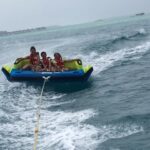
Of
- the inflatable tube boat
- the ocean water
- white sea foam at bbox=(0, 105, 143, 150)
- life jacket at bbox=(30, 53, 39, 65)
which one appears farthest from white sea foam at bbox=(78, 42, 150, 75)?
white sea foam at bbox=(0, 105, 143, 150)

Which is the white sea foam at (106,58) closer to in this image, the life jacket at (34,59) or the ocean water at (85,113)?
the ocean water at (85,113)

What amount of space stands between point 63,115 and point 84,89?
3363mm

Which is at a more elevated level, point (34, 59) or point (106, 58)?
point (34, 59)

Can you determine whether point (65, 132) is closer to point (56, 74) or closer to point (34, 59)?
point (56, 74)

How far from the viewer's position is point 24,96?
41.2ft

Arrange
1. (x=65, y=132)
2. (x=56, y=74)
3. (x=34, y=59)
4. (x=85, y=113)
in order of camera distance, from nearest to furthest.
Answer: (x=65, y=132)
(x=85, y=113)
(x=56, y=74)
(x=34, y=59)

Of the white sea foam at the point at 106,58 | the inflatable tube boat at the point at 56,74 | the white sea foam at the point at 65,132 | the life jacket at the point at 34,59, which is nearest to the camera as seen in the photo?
the white sea foam at the point at 65,132

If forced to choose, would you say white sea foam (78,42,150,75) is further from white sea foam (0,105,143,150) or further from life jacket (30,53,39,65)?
white sea foam (0,105,143,150)

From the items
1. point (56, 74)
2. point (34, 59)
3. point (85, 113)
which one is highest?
point (34, 59)

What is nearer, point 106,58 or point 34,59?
point 34,59

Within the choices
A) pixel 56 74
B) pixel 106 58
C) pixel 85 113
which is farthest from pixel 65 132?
pixel 106 58

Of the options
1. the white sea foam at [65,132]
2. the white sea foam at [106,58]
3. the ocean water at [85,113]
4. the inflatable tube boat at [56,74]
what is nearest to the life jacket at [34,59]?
the inflatable tube boat at [56,74]

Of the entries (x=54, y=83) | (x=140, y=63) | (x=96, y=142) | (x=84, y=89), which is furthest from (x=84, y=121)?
(x=140, y=63)

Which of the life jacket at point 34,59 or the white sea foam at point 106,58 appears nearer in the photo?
the life jacket at point 34,59
